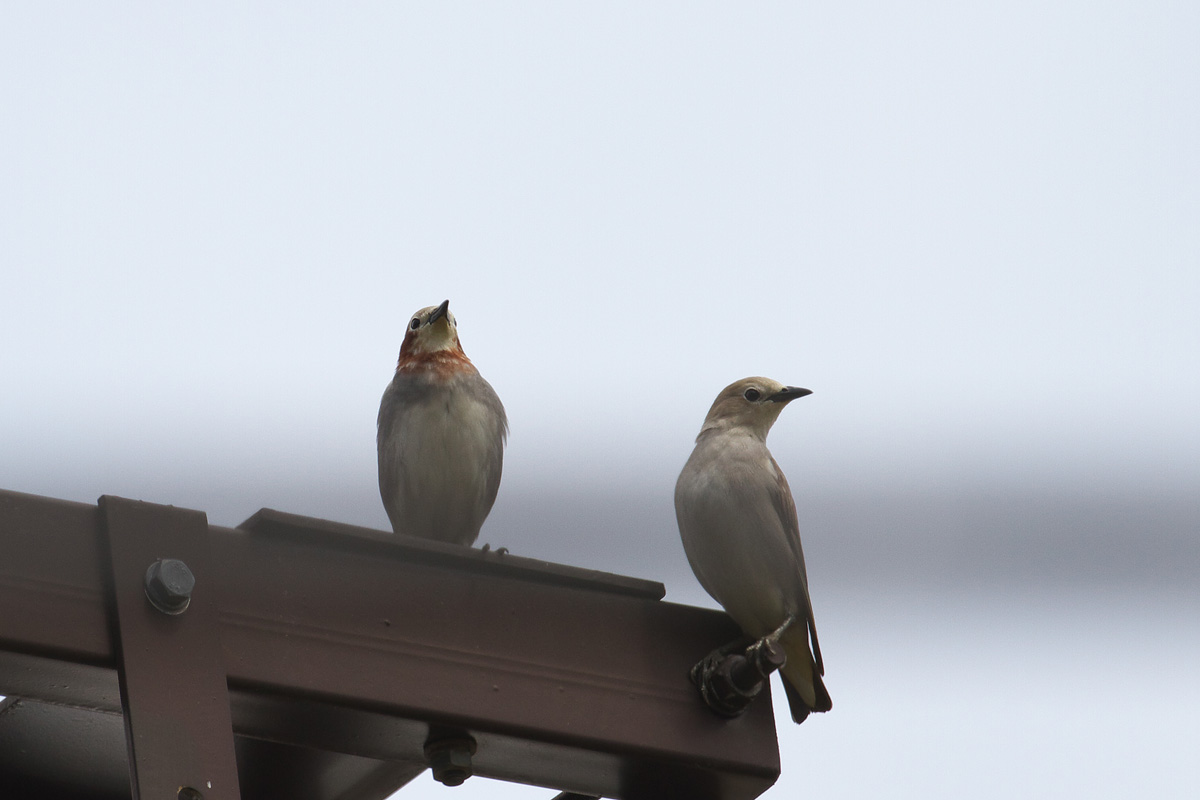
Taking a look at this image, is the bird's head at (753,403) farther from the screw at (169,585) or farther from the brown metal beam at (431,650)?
the screw at (169,585)

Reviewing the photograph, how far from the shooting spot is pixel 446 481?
6.60 m

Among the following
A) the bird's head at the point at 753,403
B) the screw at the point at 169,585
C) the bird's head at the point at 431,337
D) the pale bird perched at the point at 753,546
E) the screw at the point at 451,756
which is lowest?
the screw at the point at 451,756

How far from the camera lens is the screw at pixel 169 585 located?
116 inches

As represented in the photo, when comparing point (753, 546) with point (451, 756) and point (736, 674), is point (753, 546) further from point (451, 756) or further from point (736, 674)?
point (451, 756)

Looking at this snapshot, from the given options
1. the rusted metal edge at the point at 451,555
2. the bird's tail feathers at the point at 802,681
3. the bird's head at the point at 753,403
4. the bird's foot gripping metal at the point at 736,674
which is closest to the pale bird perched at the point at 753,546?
the bird's tail feathers at the point at 802,681

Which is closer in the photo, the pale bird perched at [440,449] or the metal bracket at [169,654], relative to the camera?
the metal bracket at [169,654]

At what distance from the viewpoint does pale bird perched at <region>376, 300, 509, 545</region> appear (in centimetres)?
662

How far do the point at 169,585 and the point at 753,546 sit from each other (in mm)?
2931

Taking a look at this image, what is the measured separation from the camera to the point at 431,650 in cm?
339

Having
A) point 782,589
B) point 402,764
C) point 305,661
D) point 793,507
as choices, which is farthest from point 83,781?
point 793,507

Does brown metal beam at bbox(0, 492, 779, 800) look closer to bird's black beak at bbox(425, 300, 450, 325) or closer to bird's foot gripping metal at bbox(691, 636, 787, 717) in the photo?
bird's foot gripping metal at bbox(691, 636, 787, 717)

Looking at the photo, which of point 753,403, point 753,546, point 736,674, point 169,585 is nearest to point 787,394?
point 753,403

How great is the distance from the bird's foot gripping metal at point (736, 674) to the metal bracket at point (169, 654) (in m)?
1.40

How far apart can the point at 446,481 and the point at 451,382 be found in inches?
20.7
